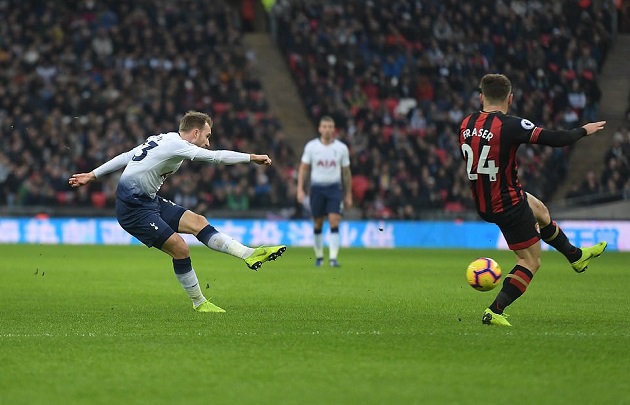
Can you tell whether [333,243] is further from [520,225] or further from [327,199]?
[520,225]

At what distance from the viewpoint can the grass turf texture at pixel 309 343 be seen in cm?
587

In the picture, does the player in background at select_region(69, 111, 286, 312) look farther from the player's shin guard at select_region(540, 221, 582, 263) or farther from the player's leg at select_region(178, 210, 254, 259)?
the player's shin guard at select_region(540, 221, 582, 263)

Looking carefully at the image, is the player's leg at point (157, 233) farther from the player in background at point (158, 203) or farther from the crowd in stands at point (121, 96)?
the crowd in stands at point (121, 96)

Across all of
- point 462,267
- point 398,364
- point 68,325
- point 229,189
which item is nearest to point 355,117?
point 229,189

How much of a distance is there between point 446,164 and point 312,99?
4602mm

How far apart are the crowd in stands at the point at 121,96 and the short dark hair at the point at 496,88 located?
61.4 feet

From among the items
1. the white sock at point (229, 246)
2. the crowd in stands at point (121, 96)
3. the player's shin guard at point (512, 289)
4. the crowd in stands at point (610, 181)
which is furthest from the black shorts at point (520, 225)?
the crowd in stands at point (610, 181)

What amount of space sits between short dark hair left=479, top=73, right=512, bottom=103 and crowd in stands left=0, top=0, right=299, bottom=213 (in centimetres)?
1872

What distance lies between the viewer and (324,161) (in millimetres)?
18312

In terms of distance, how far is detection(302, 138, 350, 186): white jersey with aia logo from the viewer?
1822cm

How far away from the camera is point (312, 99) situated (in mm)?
31141

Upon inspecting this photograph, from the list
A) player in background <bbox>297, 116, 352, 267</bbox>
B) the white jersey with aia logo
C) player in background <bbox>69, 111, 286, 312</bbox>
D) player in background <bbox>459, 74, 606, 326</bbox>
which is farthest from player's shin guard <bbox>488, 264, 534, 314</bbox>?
the white jersey with aia logo

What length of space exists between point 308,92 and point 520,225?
2273 cm

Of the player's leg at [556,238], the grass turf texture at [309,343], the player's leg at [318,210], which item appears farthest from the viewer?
the player's leg at [318,210]
